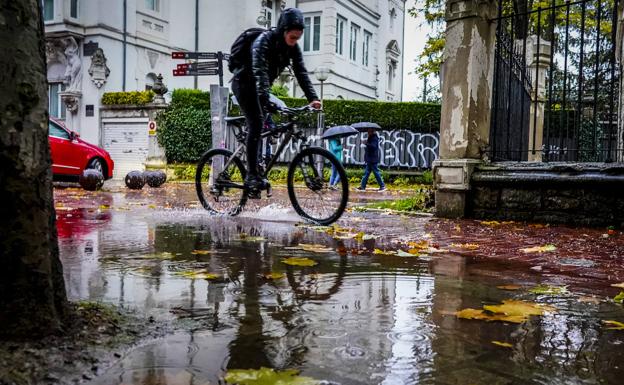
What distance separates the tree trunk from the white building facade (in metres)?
23.1

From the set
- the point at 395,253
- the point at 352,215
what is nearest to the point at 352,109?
the point at 352,215

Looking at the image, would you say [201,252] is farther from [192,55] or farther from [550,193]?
[192,55]

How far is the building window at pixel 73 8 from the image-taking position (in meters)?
24.5

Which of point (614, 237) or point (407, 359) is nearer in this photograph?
point (407, 359)

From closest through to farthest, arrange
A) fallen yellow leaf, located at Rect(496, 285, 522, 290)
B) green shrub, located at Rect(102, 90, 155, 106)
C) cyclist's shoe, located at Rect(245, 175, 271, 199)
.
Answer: fallen yellow leaf, located at Rect(496, 285, 522, 290), cyclist's shoe, located at Rect(245, 175, 271, 199), green shrub, located at Rect(102, 90, 155, 106)

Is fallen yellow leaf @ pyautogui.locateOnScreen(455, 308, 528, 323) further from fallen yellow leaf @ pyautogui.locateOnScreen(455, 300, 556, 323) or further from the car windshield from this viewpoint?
the car windshield

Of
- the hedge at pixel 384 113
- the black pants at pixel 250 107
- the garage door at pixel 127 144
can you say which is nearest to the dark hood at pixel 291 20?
the black pants at pixel 250 107

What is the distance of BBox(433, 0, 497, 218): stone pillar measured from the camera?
6.99m

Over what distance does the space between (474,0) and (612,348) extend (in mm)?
5700

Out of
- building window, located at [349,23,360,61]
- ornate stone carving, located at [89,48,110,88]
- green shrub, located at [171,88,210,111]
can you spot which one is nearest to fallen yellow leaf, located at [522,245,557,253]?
green shrub, located at [171,88,210,111]

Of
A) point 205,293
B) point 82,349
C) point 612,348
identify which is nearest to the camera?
point 82,349

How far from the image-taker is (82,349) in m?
1.82

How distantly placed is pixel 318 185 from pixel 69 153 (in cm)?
1055

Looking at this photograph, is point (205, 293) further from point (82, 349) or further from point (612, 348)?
point (612, 348)
